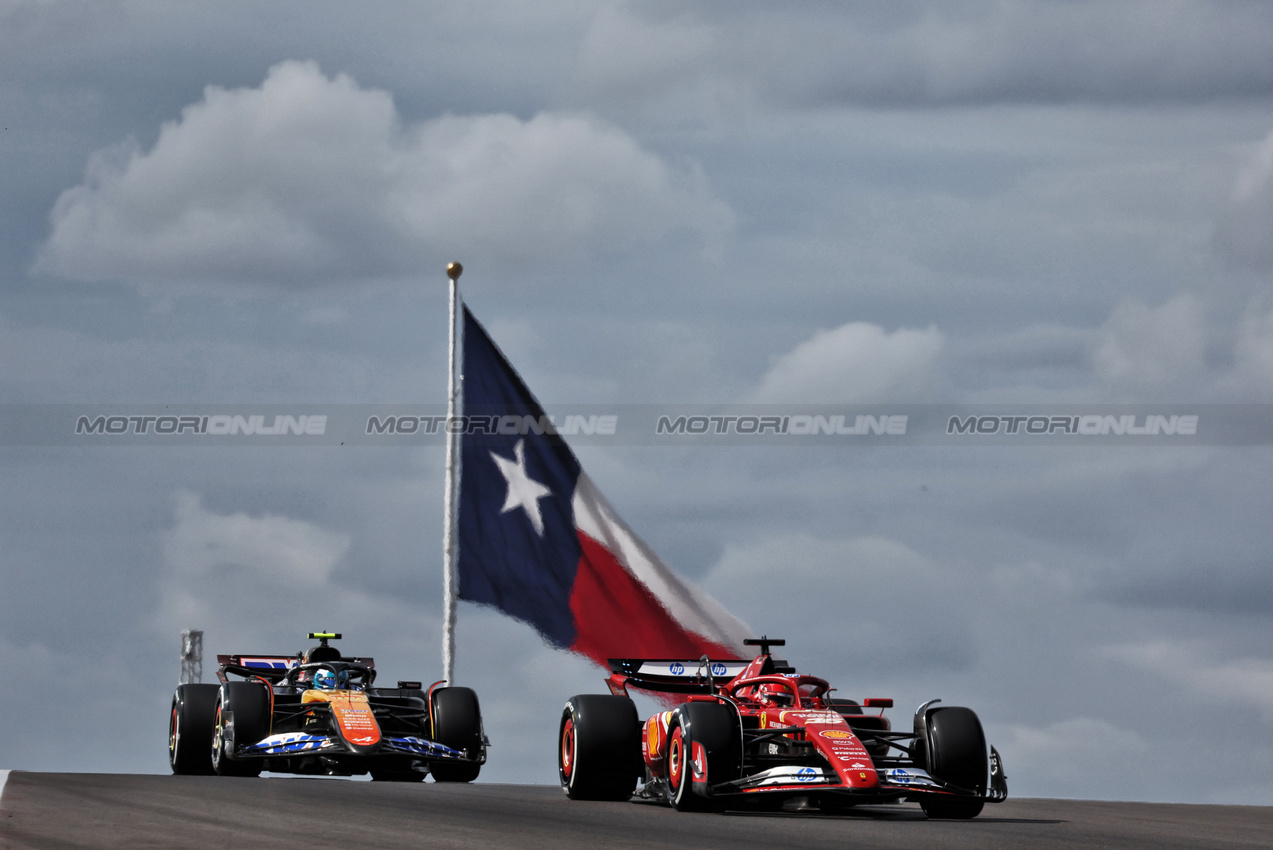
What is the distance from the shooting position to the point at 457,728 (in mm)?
26891

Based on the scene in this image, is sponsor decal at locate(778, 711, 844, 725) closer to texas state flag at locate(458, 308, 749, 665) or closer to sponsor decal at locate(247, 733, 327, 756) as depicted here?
sponsor decal at locate(247, 733, 327, 756)

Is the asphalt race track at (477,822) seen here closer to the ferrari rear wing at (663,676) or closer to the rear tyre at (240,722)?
the ferrari rear wing at (663,676)

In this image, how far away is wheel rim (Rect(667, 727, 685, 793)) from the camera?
1898 centimetres

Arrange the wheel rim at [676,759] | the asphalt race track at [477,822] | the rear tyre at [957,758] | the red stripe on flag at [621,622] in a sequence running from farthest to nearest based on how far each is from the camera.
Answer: the red stripe on flag at [621,622] → the rear tyre at [957,758] → the wheel rim at [676,759] → the asphalt race track at [477,822]

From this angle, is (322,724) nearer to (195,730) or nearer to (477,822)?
(195,730)

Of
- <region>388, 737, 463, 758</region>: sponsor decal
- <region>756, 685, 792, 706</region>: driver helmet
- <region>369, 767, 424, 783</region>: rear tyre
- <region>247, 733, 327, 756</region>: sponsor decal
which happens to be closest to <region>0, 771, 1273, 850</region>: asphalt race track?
<region>756, 685, 792, 706</region>: driver helmet

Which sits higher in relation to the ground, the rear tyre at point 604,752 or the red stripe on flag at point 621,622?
the red stripe on flag at point 621,622

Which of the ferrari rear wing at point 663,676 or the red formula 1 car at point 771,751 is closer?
the red formula 1 car at point 771,751

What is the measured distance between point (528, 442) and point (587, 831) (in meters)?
14.0

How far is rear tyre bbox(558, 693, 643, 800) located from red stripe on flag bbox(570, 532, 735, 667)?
6.84 meters

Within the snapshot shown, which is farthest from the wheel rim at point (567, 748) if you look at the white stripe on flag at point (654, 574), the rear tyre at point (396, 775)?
the white stripe on flag at point (654, 574)

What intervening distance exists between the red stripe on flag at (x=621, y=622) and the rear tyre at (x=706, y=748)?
A: 28.9 ft

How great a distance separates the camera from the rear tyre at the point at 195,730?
26.9m

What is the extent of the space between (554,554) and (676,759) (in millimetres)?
9395
